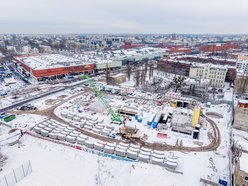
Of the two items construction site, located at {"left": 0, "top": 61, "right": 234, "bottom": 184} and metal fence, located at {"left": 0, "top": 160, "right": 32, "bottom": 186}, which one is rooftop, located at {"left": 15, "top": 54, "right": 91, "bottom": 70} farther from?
metal fence, located at {"left": 0, "top": 160, "right": 32, "bottom": 186}

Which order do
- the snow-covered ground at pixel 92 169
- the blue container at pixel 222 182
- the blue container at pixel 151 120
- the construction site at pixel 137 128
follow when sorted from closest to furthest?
the blue container at pixel 222 182
the snow-covered ground at pixel 92 169
the construction site at pixel 137 128
the blue container at pixel 151 120

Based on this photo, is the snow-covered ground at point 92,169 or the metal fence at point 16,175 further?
the snow-covered ground at point 92,169

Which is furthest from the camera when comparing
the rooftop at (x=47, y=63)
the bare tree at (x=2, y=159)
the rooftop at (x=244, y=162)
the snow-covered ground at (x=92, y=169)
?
the rooftop at (x=47, y=63)

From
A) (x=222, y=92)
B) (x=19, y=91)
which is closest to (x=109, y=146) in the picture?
(x=19, y=91)

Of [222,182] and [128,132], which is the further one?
[128,132]

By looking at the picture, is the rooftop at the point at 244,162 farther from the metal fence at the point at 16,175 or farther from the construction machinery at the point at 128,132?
the metal fence at the point at 16,175

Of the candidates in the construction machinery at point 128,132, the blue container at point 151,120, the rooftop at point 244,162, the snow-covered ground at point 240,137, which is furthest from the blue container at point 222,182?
the blue container at point 151,120

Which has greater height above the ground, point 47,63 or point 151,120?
point 47,63

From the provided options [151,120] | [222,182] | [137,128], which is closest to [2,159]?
[137,128]

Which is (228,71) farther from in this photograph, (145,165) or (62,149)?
(62,149)

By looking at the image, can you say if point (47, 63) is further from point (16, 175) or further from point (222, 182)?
point (222, 182)
